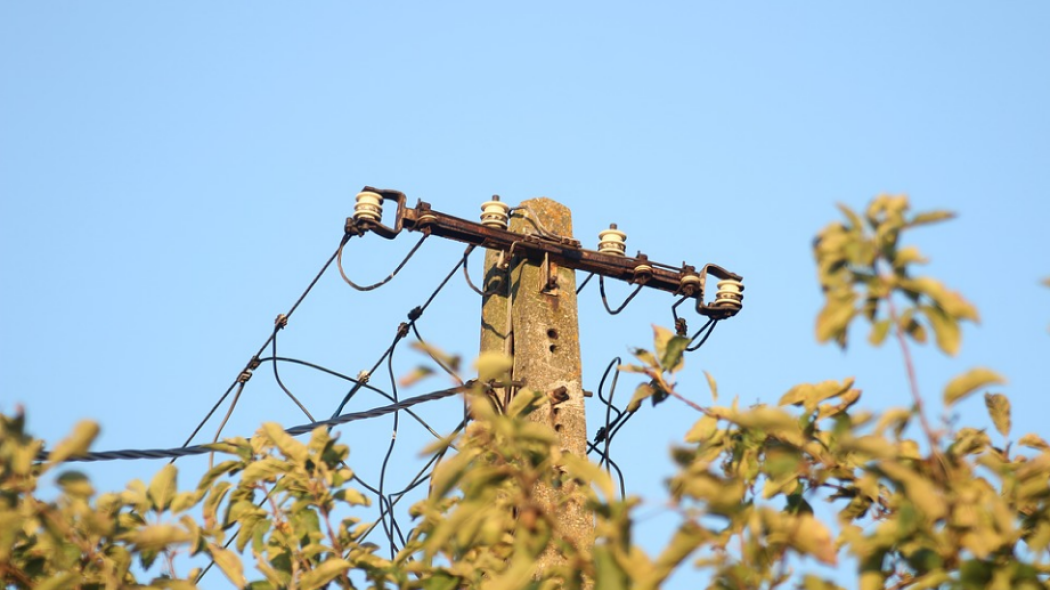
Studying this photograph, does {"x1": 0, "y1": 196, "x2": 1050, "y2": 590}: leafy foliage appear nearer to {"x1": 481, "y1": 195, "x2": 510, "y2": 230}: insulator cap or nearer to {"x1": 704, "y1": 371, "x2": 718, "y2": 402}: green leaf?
{"x1": 704, "y1": 371, "x2": 718, "y2": 402}: green leaf

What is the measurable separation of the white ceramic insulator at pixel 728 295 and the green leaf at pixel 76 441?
15.3 ft

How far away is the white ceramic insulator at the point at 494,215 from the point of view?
23.6 feet

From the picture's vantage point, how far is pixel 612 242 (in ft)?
24.8

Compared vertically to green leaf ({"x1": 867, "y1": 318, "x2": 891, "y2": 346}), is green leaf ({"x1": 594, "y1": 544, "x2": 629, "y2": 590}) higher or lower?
lower

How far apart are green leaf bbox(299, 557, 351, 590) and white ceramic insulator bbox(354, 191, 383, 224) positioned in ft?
10.0

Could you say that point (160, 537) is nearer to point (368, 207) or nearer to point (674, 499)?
point (674, 499)

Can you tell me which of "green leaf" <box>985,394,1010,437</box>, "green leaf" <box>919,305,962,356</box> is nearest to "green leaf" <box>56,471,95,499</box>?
"green leaf" <box>919,305,962,356</box>

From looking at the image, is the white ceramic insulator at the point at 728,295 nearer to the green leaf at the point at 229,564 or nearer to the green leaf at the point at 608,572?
the green leaf at the point at 229,564

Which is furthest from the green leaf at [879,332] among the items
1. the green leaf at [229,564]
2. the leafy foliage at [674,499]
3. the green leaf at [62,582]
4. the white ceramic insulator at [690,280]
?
the white ceramic insulator at [690,280]

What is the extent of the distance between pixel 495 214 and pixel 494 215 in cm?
1

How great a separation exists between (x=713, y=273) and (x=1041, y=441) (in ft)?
12.1

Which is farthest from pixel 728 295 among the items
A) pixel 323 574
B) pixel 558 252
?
pixel 323 574

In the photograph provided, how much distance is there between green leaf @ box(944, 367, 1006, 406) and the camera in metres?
3.38

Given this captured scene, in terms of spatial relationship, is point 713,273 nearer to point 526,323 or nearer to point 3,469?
point 526,323
